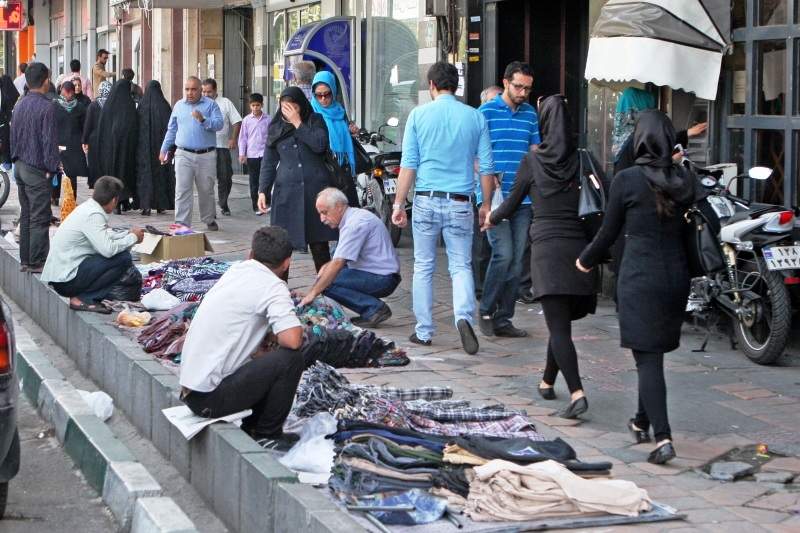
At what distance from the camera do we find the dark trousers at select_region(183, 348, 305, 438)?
20.0 ft

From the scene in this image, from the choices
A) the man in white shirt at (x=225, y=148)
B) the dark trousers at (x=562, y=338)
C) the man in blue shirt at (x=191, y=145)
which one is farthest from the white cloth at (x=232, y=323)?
the man in white shirt at (x=225, y=148)

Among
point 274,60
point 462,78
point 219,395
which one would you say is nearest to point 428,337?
point 219,395

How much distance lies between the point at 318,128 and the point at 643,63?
7.97ft

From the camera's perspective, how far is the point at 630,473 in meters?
6.14

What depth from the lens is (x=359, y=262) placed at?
9.47 metres

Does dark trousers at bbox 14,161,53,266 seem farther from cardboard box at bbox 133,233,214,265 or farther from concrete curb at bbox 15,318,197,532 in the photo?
concrete curb at bbox 15,318,197,532

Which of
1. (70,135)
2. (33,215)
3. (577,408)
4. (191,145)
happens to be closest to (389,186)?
(191,145)

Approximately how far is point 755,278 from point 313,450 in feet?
13.2

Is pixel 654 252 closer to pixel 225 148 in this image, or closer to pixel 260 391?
pixel 260 391

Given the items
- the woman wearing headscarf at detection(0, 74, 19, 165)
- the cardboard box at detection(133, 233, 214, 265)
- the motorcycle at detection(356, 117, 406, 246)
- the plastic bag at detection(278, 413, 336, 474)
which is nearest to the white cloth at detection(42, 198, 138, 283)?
the cardboard box at detection(133, 233, 214, 265)

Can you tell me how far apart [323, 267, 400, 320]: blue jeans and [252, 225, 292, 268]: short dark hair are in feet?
10.3

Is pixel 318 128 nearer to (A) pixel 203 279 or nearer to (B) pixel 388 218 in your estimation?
(A) pixel 203 279

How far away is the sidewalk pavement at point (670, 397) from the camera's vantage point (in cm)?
579

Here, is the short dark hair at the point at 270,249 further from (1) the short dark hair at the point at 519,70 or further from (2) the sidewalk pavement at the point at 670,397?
(1) the short dark hair at the point at 519,70
